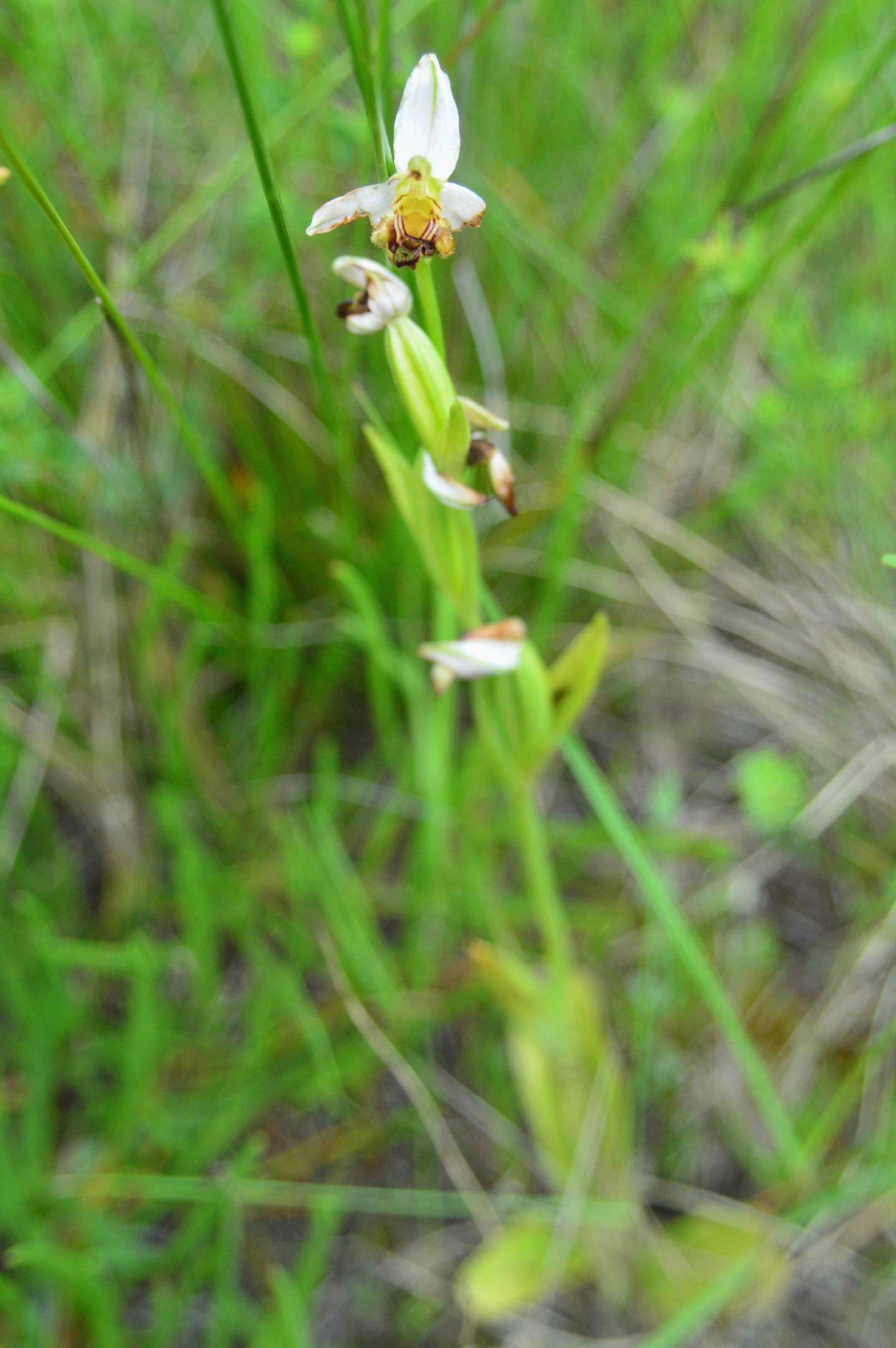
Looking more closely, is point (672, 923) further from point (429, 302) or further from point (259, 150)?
point (259, 150)

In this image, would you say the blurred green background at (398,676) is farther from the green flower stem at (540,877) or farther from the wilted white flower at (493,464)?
the wilted white flower at (493,464)

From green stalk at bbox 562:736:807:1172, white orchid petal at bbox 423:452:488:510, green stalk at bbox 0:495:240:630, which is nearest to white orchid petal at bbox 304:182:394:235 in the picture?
white orchid petal at bbox 423:452:488:510

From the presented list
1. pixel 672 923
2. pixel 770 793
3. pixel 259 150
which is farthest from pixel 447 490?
pixel 770 793

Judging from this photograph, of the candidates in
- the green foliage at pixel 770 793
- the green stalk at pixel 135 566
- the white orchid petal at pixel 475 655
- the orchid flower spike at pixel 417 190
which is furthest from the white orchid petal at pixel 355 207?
the green foliage at pixel 770 793

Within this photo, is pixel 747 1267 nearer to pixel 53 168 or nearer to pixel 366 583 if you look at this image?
pixel 366 583

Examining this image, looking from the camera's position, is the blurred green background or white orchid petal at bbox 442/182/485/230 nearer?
white orchid petal at bbox 442/182/485/230

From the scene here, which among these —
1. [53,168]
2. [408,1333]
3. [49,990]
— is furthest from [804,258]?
[408,1333]

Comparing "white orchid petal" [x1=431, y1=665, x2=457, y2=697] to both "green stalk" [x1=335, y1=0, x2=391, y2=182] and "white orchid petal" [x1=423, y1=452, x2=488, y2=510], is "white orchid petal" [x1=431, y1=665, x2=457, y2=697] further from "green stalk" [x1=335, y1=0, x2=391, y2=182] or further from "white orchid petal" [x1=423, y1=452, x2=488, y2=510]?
"green stalk" [x1=335, y1=0, x2=391, y2=182]
